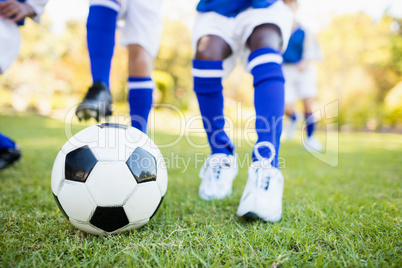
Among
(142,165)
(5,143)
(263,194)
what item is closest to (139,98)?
(142,165)

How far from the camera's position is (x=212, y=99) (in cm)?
160

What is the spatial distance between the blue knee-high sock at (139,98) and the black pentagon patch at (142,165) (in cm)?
76

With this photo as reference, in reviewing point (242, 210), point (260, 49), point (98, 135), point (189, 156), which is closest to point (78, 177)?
point (98, 135)

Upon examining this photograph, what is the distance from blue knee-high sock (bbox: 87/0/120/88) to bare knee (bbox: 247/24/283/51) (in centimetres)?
87

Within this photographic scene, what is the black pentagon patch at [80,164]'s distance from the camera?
0.99 meters

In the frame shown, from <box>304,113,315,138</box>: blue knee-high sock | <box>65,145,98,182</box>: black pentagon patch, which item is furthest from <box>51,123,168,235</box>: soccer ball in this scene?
<box>304,113,315,138</box>: blue knee-high sock

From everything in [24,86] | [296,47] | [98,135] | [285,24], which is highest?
[24,86]

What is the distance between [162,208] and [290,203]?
73cm

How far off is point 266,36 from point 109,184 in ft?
3.55

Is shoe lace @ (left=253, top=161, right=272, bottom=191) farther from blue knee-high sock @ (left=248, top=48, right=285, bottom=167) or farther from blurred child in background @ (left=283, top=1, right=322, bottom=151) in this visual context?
blurred child in background @ (left=283, top=1, right=322, bottom=151)

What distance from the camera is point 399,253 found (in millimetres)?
921

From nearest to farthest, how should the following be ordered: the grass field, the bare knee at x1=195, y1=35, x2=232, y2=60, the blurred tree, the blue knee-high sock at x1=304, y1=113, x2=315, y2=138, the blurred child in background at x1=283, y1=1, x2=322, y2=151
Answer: the grass field, the bare knee at x1=195, y1=35, x2=232, y2=60, the blurred child in background at x1=283, y1=1, x2=322, y2=151, the blue knee-high sock at x1=304, y1=113, x2=315, y2=138, the blurred tree

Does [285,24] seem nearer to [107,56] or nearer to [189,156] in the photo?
[107,56]

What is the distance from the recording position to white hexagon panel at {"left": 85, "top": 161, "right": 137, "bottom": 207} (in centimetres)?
97
